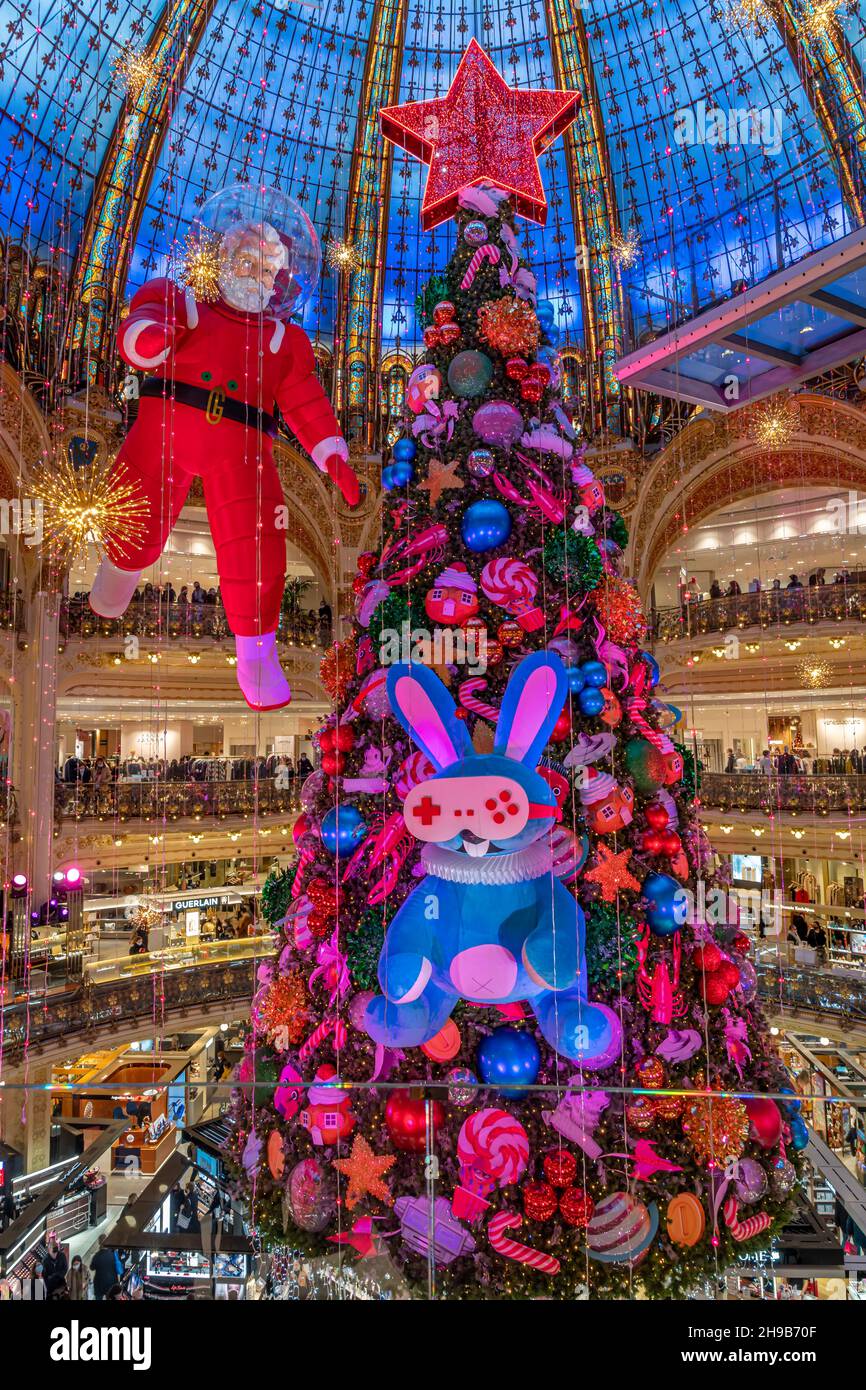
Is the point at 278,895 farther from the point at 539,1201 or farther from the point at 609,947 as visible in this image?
the point at 539,1201

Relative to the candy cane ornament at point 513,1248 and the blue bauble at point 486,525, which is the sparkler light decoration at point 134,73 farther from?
the candy cane ornament at point 513,1248

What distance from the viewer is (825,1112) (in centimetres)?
324

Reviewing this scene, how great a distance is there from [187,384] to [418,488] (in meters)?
2.22

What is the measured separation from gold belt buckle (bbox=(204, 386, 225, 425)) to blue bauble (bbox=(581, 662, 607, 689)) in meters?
3.30

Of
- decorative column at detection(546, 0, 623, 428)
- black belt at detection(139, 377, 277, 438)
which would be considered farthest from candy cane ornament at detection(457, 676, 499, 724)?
decorative column at detection(546, 0, 623, 428)

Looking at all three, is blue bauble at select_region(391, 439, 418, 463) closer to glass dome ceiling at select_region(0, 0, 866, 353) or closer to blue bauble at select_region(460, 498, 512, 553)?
blue bauble at select_region(460, 498, 512, 553)

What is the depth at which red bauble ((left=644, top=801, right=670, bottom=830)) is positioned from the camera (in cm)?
401

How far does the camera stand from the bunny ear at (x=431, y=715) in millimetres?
3719

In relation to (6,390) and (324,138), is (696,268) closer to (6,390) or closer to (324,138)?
(324,138)

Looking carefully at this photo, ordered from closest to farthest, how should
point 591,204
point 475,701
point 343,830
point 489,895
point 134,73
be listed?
1. point 489,895
2. point 475,701
3. point 343,830
4. point 134,73
5. point 591,204

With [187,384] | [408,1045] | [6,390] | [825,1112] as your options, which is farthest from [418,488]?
[6,390]

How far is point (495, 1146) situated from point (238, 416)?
481 centimetres

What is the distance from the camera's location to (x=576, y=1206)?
3.30 meters

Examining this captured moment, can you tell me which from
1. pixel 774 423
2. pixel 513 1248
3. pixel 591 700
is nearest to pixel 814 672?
pixel 774 423
